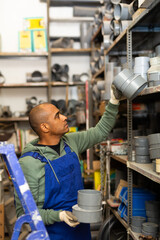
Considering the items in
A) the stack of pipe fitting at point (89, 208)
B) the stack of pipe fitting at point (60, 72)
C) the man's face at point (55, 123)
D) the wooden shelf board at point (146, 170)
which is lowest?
the stack of pipe fitting at point (89, 208)

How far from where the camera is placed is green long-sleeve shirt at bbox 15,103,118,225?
173 cm

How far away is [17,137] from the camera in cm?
450

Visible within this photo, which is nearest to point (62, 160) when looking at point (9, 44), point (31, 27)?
point (31, 27)

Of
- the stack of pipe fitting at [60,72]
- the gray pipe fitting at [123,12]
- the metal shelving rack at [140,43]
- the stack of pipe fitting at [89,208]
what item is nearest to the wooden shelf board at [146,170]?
the metal shelving rack at [140,43]

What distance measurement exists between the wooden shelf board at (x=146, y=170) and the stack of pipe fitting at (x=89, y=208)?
32 centimetres

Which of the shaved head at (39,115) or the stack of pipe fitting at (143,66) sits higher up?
the stack of pipe fitting at (143,66)

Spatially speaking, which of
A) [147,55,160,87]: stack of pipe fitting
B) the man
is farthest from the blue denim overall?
[147,55,160,87]: stack of pipe fitting

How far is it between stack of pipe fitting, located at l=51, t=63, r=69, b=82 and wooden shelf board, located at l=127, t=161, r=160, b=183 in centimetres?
262

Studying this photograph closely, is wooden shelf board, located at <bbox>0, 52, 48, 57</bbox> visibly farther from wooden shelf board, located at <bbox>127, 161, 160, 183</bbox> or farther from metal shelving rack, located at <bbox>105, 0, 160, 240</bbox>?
wooden shelf board, located at <bbox>127, 161, 160, 183</bbox>

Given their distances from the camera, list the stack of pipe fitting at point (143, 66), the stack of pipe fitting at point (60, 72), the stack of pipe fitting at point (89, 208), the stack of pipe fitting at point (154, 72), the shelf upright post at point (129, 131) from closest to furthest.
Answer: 1. the stack of pipe fitting at point (89, 208)
2. the stack of pipe fitting at point (154, 72)
3. the stack of pipe fitting at point (143, 66)
4. the shelf upright post at point (129, 131)
5. the stack of pipe fitting at point (60, 72)

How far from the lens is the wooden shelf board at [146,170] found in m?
1.59

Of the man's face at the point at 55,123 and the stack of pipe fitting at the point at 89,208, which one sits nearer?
the stack of pipe fitting at the point at 89,208

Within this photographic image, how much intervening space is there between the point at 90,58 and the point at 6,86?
4.83 feet

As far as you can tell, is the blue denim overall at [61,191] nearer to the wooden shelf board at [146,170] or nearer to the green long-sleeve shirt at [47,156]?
the green long-sleeve shirt at [47,156]
